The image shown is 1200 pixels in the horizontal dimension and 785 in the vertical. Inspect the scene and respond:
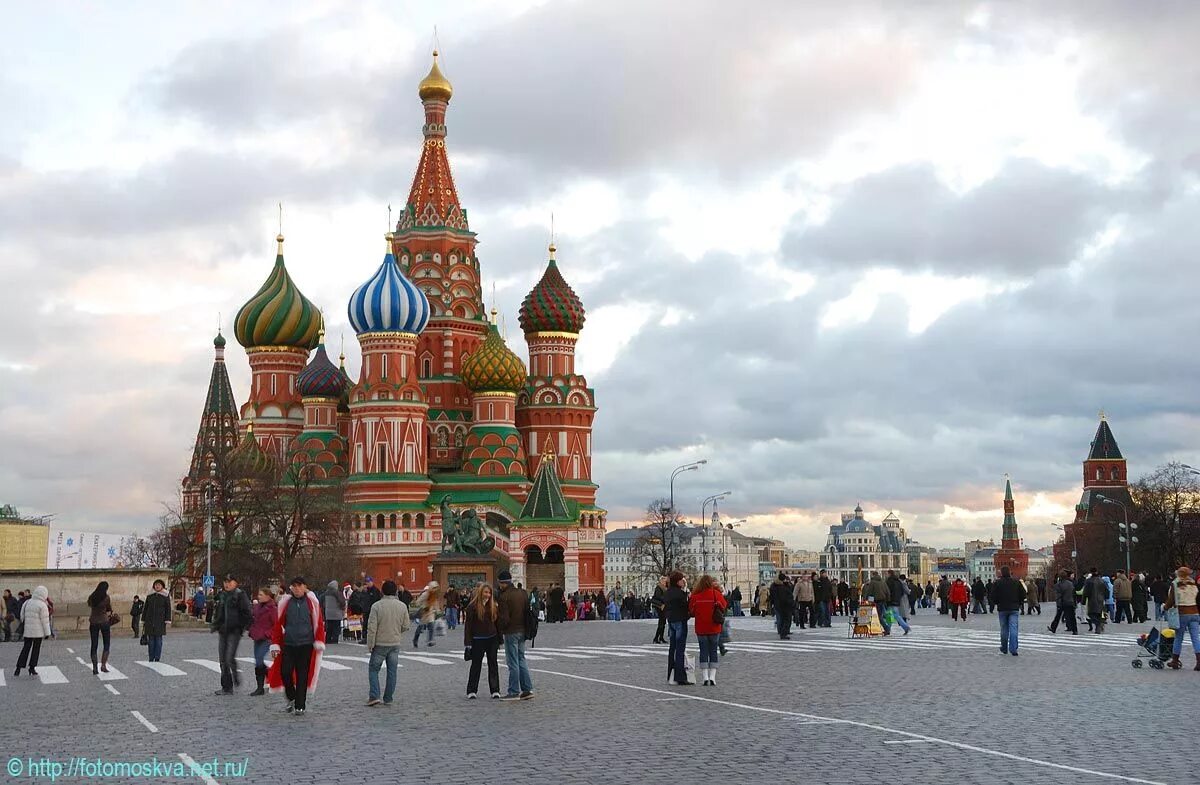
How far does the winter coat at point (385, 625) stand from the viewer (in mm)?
17984

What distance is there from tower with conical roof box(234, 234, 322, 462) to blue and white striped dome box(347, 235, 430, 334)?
12370 mm

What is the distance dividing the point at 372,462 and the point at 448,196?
21299 mm

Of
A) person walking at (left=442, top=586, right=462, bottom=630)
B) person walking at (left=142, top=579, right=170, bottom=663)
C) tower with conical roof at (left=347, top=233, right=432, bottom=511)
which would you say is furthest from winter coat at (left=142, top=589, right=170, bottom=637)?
tower with conical roof at (left=347, top=233, right=432, bottom=511)

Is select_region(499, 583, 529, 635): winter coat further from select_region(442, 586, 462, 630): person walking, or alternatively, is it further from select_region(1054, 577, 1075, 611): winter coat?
select_region(442, 586, 462, 630): person walking

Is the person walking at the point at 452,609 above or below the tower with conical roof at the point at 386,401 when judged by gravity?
below

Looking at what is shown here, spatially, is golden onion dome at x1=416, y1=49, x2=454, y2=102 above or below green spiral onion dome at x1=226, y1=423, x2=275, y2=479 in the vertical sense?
above

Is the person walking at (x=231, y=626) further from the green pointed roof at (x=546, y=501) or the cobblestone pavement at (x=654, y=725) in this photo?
the green pointed roof at (x=546, y=501)

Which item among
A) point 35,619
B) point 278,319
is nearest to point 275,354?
point 278,319

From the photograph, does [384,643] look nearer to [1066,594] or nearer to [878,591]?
[878,591]

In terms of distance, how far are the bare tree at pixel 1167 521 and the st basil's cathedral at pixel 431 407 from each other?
3742 centimetres

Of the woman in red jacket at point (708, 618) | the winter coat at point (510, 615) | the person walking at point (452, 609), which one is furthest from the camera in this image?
the person walking at point (452, 609)

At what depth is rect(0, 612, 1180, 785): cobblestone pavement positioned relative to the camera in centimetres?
1215

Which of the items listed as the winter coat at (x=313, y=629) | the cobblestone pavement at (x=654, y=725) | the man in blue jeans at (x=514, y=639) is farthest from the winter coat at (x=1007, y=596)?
the winter coat at (x=313, y=629)

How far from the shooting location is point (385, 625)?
18.0m
